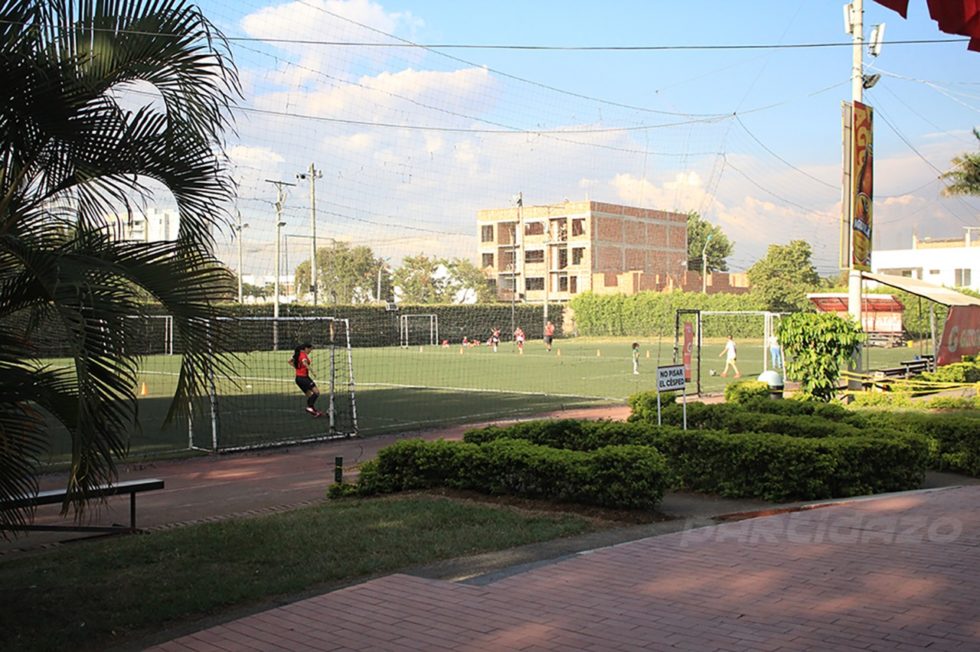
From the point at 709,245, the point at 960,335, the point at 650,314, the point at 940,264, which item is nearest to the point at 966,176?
the point at 960,335

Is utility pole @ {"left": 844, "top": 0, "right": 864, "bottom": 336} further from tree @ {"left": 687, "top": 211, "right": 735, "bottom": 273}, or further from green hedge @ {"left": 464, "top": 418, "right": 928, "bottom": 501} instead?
tree @ {"left": 687, "top": 211, "right": 735, "bottom": 273}

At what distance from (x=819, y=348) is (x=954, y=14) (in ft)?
43.5

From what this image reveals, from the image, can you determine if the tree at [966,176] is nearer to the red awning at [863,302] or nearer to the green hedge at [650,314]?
the red awning at [863,302]

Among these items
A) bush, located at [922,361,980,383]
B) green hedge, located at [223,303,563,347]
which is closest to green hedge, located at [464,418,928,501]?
bush, located at [922,361,980,383]

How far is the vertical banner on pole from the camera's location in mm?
19594

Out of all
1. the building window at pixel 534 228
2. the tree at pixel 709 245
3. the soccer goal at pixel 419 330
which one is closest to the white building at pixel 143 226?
the soccer goal at pixel 419 330

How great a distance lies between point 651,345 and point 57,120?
54.4 m

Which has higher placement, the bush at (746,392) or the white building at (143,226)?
the white building at (143,226)

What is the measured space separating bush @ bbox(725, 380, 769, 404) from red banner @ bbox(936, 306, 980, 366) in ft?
22.3

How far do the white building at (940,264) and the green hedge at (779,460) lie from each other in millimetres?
64961

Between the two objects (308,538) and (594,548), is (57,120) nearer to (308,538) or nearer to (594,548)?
(308,538)

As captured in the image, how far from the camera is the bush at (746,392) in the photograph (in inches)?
631

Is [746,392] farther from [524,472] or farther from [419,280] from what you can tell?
[419,280]

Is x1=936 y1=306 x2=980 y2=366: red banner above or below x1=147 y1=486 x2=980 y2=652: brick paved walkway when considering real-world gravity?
above
